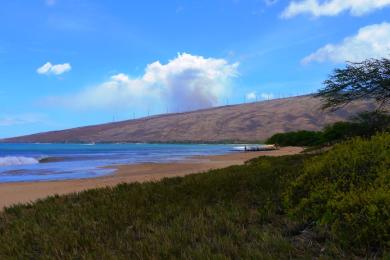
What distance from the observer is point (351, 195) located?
20.7ft

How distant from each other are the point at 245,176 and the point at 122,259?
552 centimetres

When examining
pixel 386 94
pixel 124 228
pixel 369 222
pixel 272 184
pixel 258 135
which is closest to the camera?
pixel 369 222

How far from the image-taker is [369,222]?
5625 millimetres

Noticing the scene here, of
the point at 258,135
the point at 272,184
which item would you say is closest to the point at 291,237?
the point at 272,184

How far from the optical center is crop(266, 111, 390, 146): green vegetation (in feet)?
80.0

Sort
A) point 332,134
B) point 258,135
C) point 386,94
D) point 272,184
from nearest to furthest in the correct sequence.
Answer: point 272,184 < point 386,94 < point 332,134 < point 258,135

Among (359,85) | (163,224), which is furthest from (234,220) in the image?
(359,85)

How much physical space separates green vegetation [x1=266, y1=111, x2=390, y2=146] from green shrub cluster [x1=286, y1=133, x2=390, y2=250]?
1.64 meters

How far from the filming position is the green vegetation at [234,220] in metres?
5.70

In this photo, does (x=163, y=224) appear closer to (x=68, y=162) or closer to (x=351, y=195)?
(x=351, y=195)

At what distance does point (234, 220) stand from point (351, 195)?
1818 mm

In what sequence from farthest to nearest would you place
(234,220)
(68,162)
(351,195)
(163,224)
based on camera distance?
(68,162)
(163,224)
(234,220)
(351,195)

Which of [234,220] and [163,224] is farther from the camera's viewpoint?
[163,224]

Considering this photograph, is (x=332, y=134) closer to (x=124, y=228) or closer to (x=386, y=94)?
(x=386, y=94)
